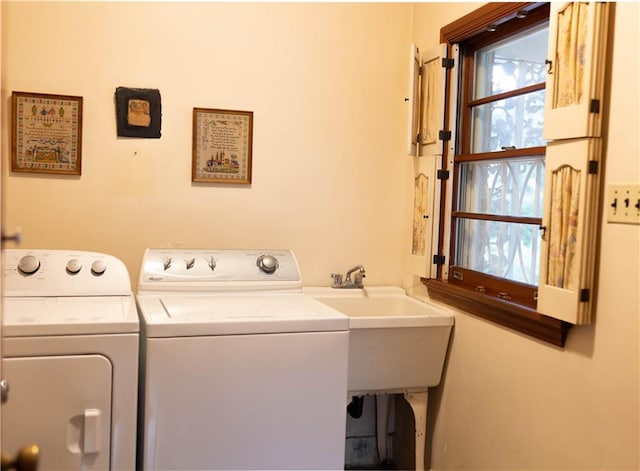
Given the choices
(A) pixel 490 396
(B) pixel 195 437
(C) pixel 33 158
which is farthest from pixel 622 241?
(C) pixel 33 158

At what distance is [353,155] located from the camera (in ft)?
9.80

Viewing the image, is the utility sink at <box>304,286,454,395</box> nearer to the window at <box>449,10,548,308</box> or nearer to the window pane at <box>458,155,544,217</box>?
the window at <box>449,10,548,308</box>

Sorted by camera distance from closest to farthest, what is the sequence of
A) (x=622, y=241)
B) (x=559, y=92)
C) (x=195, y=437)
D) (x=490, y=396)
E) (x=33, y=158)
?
(x=622, y=241) < (x=559, y=92) < (x=195, y=437) < (x=490, y=396) < (x=33, y=158)

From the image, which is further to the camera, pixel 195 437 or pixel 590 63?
pixel 195 437

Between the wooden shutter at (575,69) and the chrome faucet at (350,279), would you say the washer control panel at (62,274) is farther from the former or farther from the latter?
the wooden shutter at (575,69)

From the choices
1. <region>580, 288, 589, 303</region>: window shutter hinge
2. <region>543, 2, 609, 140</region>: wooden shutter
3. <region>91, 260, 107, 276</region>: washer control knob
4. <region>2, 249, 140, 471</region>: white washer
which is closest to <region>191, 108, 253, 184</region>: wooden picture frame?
<region>91, 260, 107, 276</region>: washer control knob

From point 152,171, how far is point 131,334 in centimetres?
102

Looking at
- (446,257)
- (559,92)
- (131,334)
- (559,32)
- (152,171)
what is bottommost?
(131,334)

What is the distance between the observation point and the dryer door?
71.0 inches

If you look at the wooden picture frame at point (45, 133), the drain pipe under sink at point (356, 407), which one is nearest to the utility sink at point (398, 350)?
the drain pipe under sink at point (356, 407)

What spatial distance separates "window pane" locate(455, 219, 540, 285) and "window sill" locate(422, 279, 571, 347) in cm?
14

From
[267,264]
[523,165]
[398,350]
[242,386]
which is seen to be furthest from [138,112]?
[523,165]

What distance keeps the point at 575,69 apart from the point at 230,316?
1.34m

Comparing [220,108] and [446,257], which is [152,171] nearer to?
[220,108]
